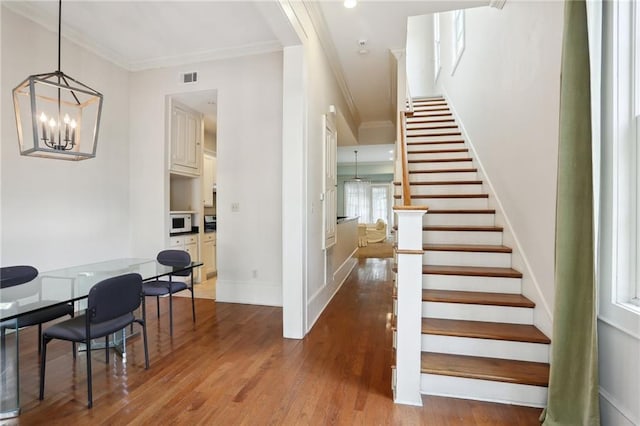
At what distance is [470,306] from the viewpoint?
2.35 metres

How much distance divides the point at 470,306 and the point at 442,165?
2290 millimetres

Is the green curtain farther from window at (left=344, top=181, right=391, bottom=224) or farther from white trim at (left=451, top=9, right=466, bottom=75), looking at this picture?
window at (left=344, top=181, right=391, bottom=224)

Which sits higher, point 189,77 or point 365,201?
point 189,77

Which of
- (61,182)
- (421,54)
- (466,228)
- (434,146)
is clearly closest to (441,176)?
(434,146)

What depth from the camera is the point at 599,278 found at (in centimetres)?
165

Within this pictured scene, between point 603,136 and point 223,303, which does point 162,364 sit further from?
point 603,136

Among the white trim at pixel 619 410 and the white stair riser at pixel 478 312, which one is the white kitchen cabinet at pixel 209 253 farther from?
the white trim at pixel 619 410

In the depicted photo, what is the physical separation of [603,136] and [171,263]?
368 cm

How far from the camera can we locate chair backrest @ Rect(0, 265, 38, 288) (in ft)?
8.04

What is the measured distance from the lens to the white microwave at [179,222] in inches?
175

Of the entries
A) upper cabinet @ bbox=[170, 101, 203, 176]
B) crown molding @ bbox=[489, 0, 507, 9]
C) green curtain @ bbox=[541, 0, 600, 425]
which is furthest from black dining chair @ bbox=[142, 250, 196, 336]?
crown molding @ bbox=[489, 0, 507, 9]

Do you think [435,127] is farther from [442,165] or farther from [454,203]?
[454,203]

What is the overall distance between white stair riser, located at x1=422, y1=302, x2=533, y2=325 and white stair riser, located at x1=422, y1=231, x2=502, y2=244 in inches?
34.6

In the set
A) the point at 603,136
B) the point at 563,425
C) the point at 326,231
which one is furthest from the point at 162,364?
the point at 603,136
